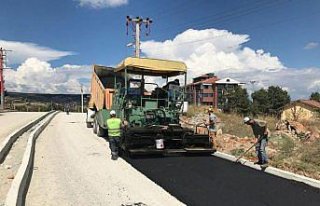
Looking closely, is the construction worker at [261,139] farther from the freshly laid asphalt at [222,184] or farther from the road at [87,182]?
the road at [87,182]

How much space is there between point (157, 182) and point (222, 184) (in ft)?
4.12

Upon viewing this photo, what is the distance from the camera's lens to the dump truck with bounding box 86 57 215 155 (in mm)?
10836

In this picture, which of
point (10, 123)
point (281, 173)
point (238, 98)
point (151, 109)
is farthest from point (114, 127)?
point (238, 98)

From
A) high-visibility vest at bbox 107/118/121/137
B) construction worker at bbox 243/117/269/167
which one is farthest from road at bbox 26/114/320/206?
high-visibility vest at bbox 107/118/121/137

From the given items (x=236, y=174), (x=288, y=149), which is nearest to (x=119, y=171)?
(x=236, y=174)

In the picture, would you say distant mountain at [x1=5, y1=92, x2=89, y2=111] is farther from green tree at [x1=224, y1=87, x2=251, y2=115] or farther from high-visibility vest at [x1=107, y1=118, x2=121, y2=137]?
high-visibility vest at [x1=107, y1=118, x2=121, y2=137]

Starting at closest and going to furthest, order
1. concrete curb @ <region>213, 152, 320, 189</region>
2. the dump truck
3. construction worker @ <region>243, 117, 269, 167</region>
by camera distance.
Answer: concrete curb @ <region>213, 152, 320, 189</region>, construction worker @ <region>243, 117, 269, 167</region>, the dump truck

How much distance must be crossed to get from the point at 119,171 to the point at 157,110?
11.5ft

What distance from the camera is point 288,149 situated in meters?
11.2

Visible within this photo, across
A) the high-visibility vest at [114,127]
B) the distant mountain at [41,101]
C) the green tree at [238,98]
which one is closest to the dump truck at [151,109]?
the high-visibility vest at [114,127]

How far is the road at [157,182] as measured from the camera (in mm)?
6696

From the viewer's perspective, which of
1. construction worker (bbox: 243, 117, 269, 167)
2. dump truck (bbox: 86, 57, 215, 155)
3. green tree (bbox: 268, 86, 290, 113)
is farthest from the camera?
green tree (bbox: 268, 86, 290, 113)

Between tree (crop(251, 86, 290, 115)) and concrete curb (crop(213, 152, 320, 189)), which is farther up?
tree (crop(251, 86, 290, 115))

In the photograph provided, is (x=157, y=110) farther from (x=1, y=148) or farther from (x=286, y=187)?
(x=286, y=187)
